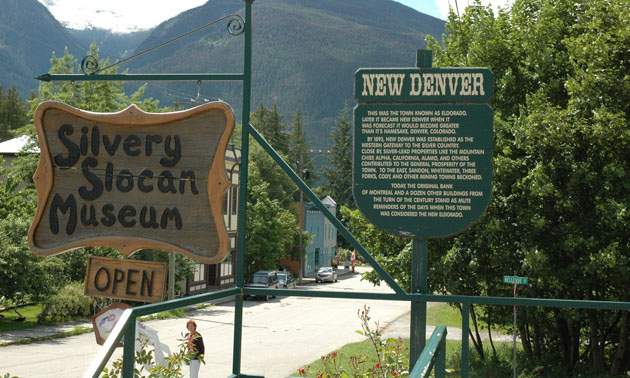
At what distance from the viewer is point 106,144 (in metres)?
6.30

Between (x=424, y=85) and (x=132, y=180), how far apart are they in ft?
9.33

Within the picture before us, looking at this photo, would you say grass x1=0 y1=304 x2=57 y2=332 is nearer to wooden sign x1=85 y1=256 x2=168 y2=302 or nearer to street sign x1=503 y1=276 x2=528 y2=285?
street sign x1=503 y1=276 x2=528 y2=285

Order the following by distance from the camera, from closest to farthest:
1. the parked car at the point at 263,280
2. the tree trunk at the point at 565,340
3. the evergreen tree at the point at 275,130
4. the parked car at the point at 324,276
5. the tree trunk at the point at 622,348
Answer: the tree trunk at the point at 622,348, the tree trunk at the point at 565,340, the parked car at the point at 263,280, the parked car at the point at 324,276, the evergreen tree at the point at 275,130

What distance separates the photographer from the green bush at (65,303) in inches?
1125

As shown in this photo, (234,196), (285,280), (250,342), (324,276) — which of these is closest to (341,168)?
(324,276)

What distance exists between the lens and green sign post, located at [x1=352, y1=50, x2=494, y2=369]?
18.5 feet

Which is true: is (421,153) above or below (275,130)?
below

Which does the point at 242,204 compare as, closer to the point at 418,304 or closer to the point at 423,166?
the point at 423,166

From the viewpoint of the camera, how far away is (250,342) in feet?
82.4

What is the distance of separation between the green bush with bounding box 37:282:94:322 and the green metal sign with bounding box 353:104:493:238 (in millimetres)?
25228

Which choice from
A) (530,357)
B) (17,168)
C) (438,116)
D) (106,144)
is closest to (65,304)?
(17,168)

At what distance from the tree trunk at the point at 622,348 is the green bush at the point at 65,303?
71.1ft

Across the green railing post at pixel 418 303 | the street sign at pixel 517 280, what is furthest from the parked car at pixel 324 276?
the green railing post at pixel 418 303

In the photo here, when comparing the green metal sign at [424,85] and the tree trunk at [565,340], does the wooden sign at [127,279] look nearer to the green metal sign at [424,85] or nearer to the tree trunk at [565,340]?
the green metal sign at [424,85]
